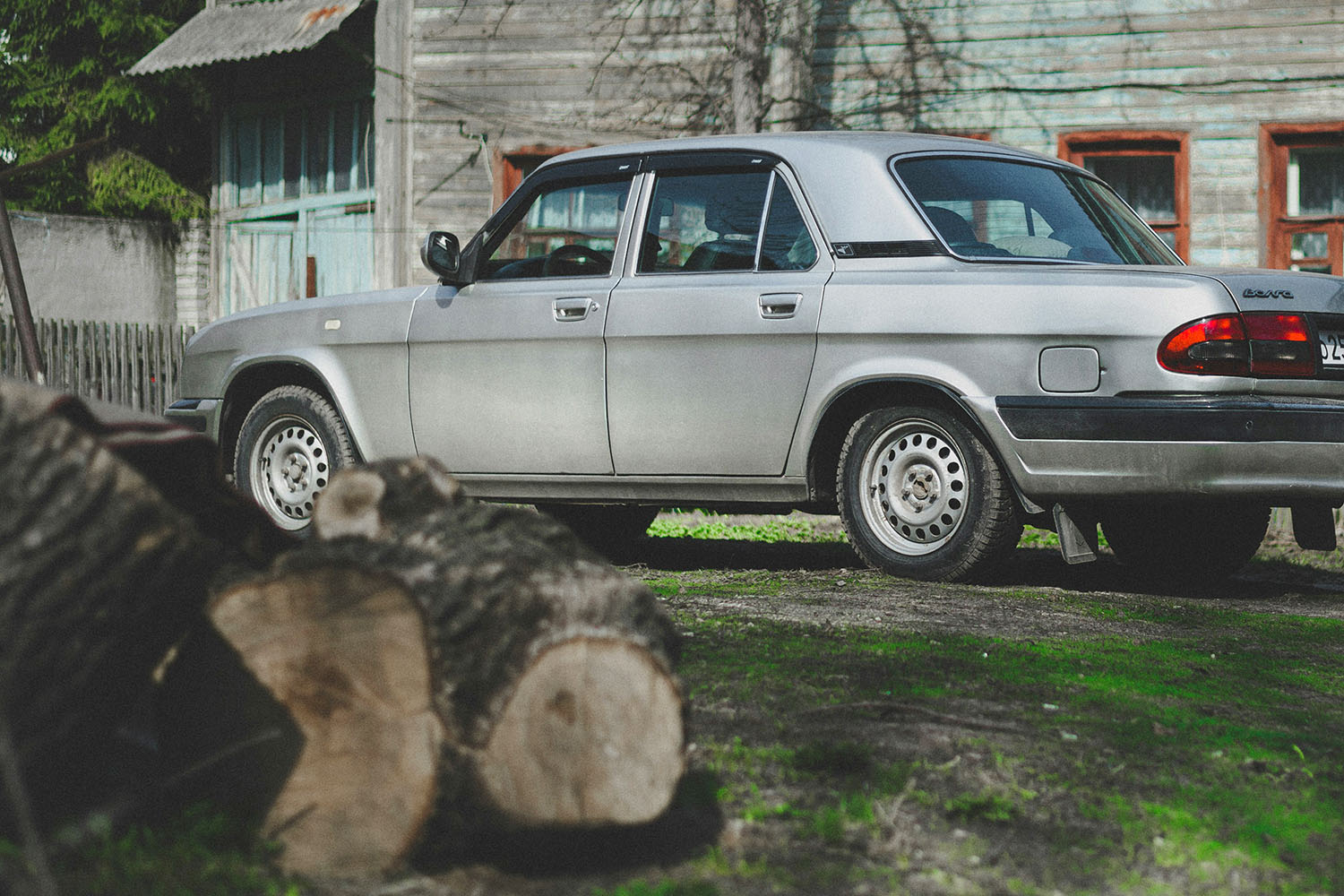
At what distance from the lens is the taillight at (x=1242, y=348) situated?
17.8 ft

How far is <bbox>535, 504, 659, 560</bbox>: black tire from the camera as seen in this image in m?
7.85

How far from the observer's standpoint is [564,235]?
6980 millimetres

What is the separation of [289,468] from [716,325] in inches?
88.8

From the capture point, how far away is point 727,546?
8461mm

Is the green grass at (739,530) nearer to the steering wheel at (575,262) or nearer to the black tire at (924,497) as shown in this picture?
the steering wheel at (575,262)

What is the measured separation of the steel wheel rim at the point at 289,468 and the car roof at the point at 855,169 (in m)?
2.15

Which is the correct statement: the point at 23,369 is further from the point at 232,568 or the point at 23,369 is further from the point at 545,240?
the point at 232,568

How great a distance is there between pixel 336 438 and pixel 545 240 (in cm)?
128

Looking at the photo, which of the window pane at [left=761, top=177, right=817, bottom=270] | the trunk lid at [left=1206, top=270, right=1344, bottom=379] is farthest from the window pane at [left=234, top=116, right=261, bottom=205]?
the trunk lid at [left=1206, top=270, right=1344, bottom=379]

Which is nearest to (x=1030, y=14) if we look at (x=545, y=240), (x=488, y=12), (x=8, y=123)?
(x=488, y=12)

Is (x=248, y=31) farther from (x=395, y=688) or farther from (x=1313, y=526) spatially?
(x=395, y=688)

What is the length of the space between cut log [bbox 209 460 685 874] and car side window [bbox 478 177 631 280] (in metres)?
3.98

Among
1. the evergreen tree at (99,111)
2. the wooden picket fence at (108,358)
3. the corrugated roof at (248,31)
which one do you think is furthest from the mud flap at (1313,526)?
the evergreen tree at (99,111)

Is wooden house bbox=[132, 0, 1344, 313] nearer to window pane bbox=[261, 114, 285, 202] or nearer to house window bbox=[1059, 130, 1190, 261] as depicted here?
house window bbox=[1059, 130, 1190, 261]
